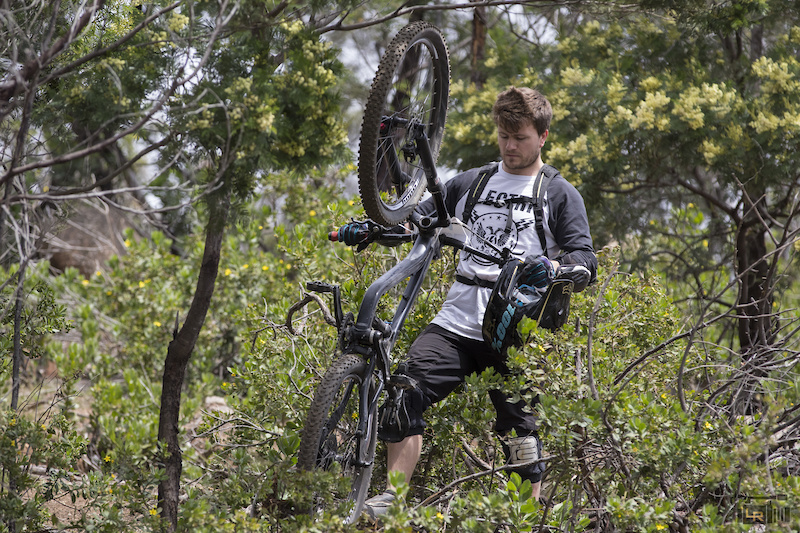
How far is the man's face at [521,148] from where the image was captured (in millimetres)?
3051

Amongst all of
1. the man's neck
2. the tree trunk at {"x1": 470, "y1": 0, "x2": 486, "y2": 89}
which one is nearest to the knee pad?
the man's neck

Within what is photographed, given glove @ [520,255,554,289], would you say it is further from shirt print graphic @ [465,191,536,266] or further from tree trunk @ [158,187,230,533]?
tree trunk @ [158,187,230,533]

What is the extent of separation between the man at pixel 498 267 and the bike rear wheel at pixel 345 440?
202 millimetres

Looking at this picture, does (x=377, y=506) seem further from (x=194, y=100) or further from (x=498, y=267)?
(x=194, y=100)

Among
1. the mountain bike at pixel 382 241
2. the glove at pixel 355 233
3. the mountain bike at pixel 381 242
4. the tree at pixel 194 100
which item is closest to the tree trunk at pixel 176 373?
the tree at pixel 194 100

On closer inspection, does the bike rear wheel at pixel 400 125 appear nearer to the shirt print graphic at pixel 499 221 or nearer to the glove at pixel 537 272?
the shirt print graphic at pixel 499 221

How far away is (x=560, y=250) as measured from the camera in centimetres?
300

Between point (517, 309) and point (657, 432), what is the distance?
2.11 ft

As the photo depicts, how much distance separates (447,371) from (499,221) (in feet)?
2.21

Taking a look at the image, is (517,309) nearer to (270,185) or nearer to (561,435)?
(561,435)

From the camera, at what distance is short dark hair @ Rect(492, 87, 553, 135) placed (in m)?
3.00

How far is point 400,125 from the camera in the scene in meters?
A: 2.66

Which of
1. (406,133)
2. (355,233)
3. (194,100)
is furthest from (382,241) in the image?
(194,100)

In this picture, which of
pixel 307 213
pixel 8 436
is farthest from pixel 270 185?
pixel 8 436
